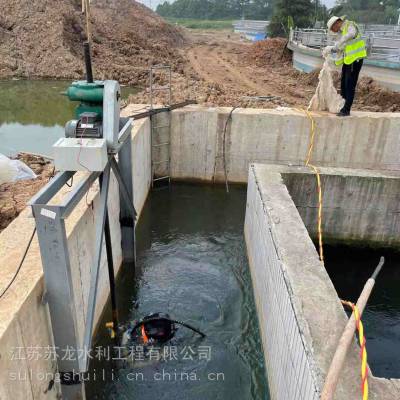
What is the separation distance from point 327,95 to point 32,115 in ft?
39.6

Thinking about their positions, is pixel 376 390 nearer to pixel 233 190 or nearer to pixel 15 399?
pixel 15 399

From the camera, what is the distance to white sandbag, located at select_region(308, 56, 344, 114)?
1053 centimetres

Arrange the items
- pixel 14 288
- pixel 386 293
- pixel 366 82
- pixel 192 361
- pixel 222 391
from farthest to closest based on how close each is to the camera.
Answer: pixel 366 82 → pixel 386 293 → pixel 192 361 → pixel 222 391 → pixel 14 288

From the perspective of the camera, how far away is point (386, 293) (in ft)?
25.2

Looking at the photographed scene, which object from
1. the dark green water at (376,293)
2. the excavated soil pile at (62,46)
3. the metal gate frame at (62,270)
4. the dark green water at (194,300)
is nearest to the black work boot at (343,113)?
the dark green water at (194,300)

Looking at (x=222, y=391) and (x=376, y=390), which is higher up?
(x=376, y=390)

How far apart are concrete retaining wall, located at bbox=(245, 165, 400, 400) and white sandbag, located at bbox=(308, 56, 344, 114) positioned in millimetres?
5219

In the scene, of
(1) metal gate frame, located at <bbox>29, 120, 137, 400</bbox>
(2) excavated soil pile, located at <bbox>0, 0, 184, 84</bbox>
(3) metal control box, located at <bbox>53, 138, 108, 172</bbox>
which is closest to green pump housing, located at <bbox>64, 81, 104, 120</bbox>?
(1) metal gate frame, located at <bbox>29, 120, 137, 400</bbox>

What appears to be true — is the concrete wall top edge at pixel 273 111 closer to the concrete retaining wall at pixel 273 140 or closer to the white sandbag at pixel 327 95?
the concrete retaining wall at pixel 273 140

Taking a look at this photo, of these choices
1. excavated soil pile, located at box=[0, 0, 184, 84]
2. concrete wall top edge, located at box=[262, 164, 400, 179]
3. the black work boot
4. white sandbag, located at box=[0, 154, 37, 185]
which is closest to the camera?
concrete wall top edge, located at box=[262, 164, 400, 179]

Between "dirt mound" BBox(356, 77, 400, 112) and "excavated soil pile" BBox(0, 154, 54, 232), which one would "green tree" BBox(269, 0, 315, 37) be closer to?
"dirt mound" BBox(356, 77, 400, 112)

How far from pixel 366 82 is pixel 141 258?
43.6ft

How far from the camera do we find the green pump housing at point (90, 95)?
499 cm

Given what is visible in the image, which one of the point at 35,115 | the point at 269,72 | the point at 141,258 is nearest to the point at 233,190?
the point at 141,258
